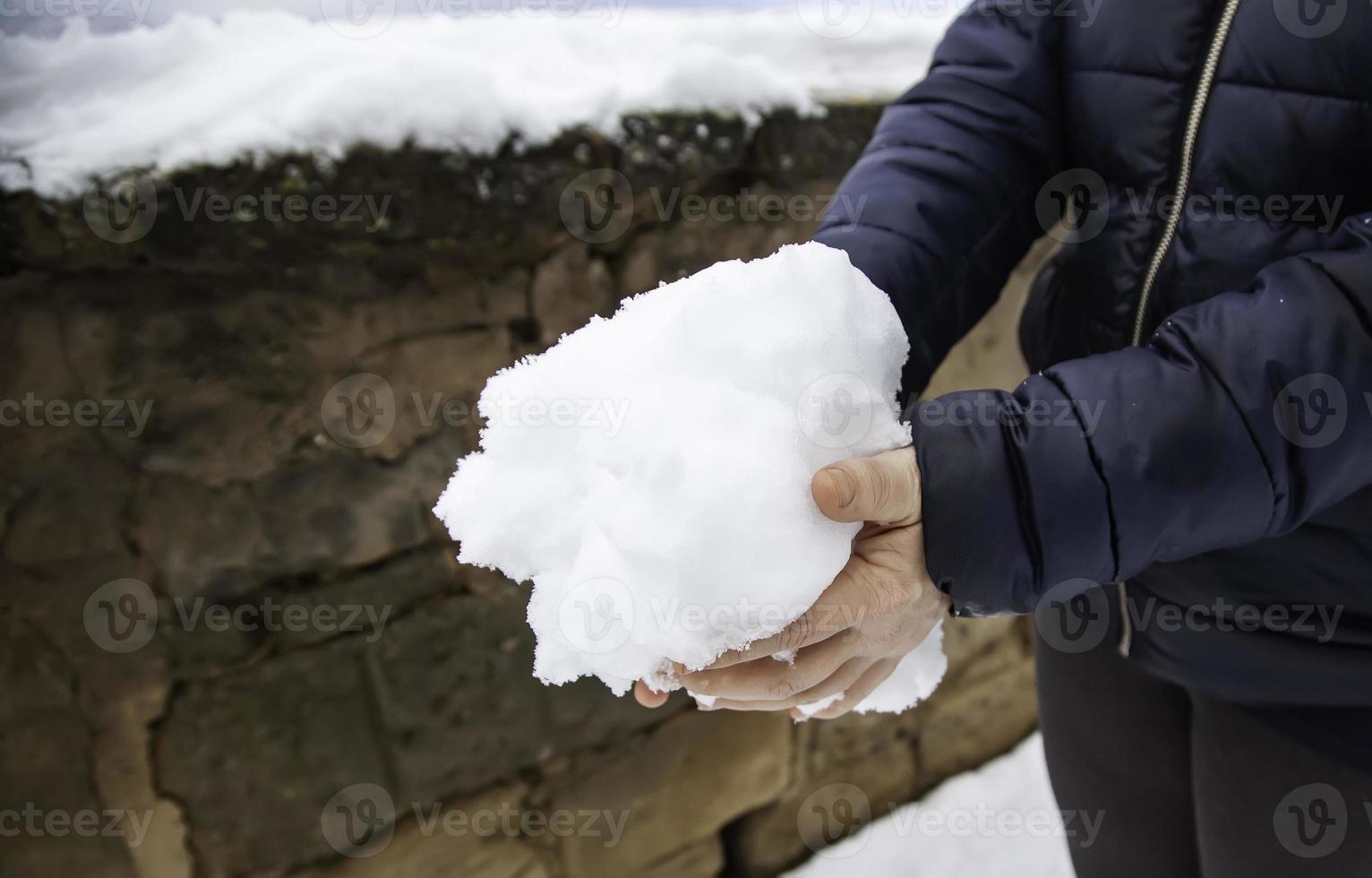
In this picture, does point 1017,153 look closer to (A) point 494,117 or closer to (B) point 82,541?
(A) point 494,117

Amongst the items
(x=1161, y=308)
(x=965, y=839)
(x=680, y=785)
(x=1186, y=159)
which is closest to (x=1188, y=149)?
(x=1186, y=159)

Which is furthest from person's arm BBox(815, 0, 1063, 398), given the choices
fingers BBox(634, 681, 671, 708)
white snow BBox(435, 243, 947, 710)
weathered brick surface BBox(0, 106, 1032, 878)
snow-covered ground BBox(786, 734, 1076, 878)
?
snow-covered ground BBox(786, 734, 1076, 878)

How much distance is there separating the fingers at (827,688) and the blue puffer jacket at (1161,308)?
14 centimetres

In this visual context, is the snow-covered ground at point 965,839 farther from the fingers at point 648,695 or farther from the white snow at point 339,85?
the white snow at point 339,85

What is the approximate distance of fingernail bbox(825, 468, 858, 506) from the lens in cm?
57

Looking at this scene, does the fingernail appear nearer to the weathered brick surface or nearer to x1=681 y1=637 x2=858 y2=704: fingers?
x1=681 y1=637 x2=858 y2=704: fingers

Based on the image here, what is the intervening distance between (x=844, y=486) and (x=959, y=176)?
0.38 meters

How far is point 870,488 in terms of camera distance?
57 centimetres

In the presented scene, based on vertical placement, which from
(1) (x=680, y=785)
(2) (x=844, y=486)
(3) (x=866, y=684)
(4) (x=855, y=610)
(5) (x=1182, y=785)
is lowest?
(1) (x=680, y=785)

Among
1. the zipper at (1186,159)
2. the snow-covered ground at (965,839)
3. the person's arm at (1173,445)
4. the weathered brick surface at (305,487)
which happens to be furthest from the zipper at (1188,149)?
the snow-covered ground at (965,839)

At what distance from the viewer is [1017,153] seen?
83 centimetres

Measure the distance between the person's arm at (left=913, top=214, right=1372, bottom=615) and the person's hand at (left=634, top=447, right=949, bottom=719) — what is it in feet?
0.08

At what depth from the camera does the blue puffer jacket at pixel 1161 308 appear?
57 centimetres

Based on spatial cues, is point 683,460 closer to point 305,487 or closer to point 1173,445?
point 1173,445
